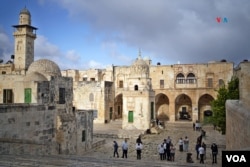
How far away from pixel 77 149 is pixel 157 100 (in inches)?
745

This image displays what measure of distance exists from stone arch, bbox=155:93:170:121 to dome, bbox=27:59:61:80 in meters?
17.6

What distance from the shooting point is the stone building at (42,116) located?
34.1ft

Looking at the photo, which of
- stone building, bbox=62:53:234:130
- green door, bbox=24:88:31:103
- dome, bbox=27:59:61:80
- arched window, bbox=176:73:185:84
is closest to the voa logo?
green door, bbox=24:88:31:103

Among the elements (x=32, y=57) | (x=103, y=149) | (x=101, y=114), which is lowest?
(x=103, y=149)

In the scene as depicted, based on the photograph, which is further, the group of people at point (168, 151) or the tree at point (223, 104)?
the tree at point (223, 104)

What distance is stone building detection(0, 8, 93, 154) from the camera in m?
10.4

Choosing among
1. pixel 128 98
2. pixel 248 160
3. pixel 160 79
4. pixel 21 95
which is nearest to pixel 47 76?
pixel 21 95

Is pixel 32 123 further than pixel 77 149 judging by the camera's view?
No

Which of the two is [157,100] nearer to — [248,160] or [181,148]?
[181,148]

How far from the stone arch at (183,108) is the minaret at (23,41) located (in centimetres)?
1984

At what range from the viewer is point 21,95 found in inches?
557

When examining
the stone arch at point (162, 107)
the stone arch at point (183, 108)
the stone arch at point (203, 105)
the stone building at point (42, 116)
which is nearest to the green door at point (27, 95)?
the stone building at point (42, 116)

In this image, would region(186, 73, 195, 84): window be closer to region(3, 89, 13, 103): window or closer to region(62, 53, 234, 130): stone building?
region(62, 53, 234, 130): stone building

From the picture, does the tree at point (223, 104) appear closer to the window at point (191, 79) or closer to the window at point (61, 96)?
the window at point (61, 96)
